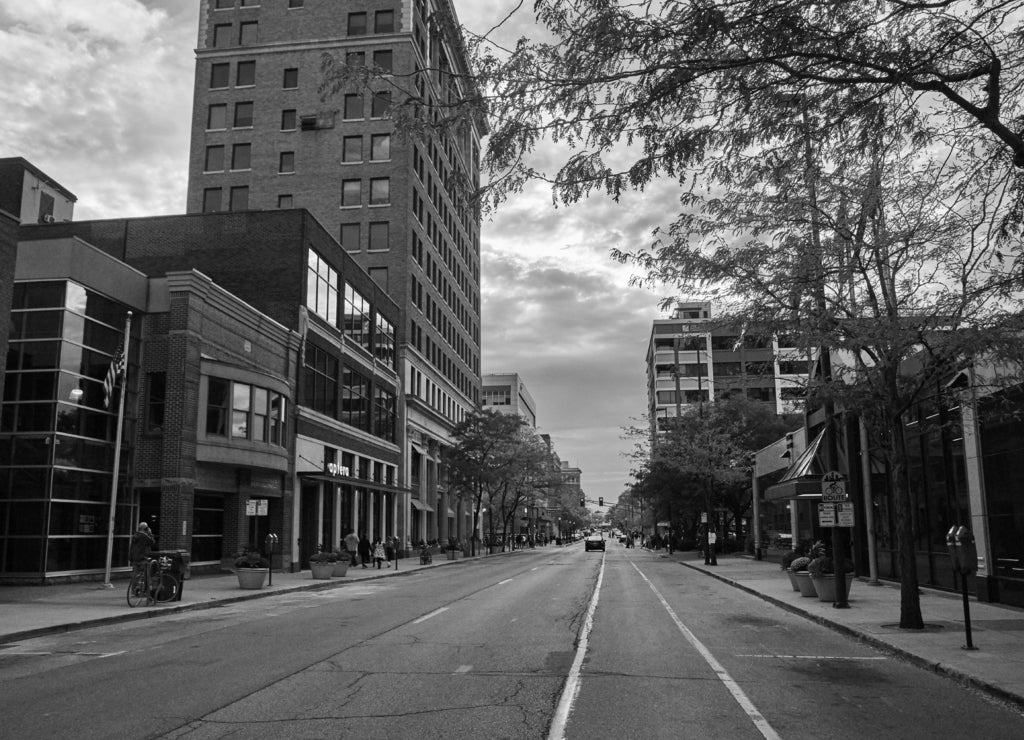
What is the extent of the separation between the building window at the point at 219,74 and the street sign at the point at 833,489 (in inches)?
2116

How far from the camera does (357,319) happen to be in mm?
46219

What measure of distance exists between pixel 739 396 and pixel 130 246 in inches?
1614

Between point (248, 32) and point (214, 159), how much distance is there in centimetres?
947

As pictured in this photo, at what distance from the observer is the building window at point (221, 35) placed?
5893cm

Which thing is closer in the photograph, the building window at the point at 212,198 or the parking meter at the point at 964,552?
the parking meter at the point at 964,552

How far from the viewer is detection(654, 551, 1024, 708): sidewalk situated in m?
9.61

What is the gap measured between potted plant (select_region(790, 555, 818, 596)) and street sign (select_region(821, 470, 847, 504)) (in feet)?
11.0

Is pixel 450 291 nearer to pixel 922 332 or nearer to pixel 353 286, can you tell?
pixel 353 286

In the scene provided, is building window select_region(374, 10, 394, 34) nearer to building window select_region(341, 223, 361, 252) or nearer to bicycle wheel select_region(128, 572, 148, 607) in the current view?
building window select_region(341, 223, 361, 252)

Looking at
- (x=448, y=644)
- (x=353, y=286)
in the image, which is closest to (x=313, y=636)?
(x=448, y=644)

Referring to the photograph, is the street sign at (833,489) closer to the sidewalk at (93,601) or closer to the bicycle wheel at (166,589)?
the sidewalk at (93,601)

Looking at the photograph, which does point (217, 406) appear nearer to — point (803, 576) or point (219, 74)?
point (803, 576)

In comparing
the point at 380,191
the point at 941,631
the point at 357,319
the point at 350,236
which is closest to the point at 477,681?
the point at 941,631

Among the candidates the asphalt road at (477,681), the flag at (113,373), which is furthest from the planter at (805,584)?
the flag at (113,373)
